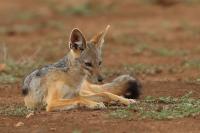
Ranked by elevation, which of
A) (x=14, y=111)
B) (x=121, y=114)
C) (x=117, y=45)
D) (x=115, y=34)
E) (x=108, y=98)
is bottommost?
(x=121, y=114)

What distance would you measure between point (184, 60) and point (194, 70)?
1.22 meters

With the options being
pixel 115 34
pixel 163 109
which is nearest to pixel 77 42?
pixel 163 109

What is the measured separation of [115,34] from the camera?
18109 millimetres

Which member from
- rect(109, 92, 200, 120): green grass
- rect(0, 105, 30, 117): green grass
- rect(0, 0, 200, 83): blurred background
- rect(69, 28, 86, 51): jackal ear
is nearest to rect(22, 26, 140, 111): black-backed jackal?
rect(69, 28, 86, 51): jackal ear

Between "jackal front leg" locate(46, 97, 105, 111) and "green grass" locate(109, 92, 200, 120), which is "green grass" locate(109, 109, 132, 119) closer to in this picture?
"green grass" locate(109, 92, 200, 120)

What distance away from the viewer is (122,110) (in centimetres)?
903

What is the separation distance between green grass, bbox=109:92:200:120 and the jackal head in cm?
61

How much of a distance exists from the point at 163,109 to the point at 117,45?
26.1ft

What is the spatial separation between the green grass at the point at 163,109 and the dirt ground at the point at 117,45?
146mm

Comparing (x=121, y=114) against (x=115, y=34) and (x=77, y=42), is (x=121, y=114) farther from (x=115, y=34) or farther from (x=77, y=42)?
(x=115, y=34)

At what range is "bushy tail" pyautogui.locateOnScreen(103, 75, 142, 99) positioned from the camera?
10070mm

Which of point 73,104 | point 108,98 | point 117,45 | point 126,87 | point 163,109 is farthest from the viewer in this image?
point 117,45

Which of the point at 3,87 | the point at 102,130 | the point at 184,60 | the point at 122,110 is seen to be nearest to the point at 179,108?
the point at 122,110

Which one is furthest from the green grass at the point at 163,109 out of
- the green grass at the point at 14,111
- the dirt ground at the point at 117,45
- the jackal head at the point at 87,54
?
the green grass at the point at 14,111
